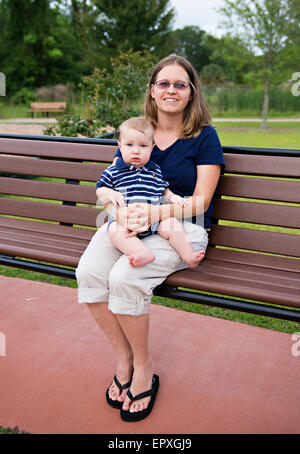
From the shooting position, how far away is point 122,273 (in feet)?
6.53

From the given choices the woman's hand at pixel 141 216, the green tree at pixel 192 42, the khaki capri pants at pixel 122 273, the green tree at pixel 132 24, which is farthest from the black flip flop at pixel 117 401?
the green tree at pixel 192 42

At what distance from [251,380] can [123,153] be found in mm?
1443

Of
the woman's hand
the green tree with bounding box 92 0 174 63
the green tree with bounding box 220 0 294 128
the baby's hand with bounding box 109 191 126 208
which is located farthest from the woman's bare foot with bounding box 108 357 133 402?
the green tree with bounding box 92 0 174 63

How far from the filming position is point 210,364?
2521 mm

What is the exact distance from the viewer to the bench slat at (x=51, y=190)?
9.51ft

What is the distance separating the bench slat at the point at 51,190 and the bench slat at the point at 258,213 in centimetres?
87

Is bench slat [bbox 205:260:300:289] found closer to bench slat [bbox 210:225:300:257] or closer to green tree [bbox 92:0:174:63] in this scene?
bench slat [bbox 210:225:300:257]

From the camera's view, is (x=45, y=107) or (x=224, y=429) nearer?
(x=224, y=429)

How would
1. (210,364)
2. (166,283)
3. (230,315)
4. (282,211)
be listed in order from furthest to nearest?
1. (230,315)
2. (210,364)
3. (282,211)
4. (166,283)

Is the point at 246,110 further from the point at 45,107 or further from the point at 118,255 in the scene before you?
the point at 118,255

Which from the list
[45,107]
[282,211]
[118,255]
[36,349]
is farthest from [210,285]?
[45,107]

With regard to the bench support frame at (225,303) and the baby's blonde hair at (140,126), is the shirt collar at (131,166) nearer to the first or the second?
the baby's blonde hair at (140,126)

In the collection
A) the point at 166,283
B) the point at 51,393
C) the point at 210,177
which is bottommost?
the point at 51,393

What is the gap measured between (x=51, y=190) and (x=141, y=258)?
128 centimetres
